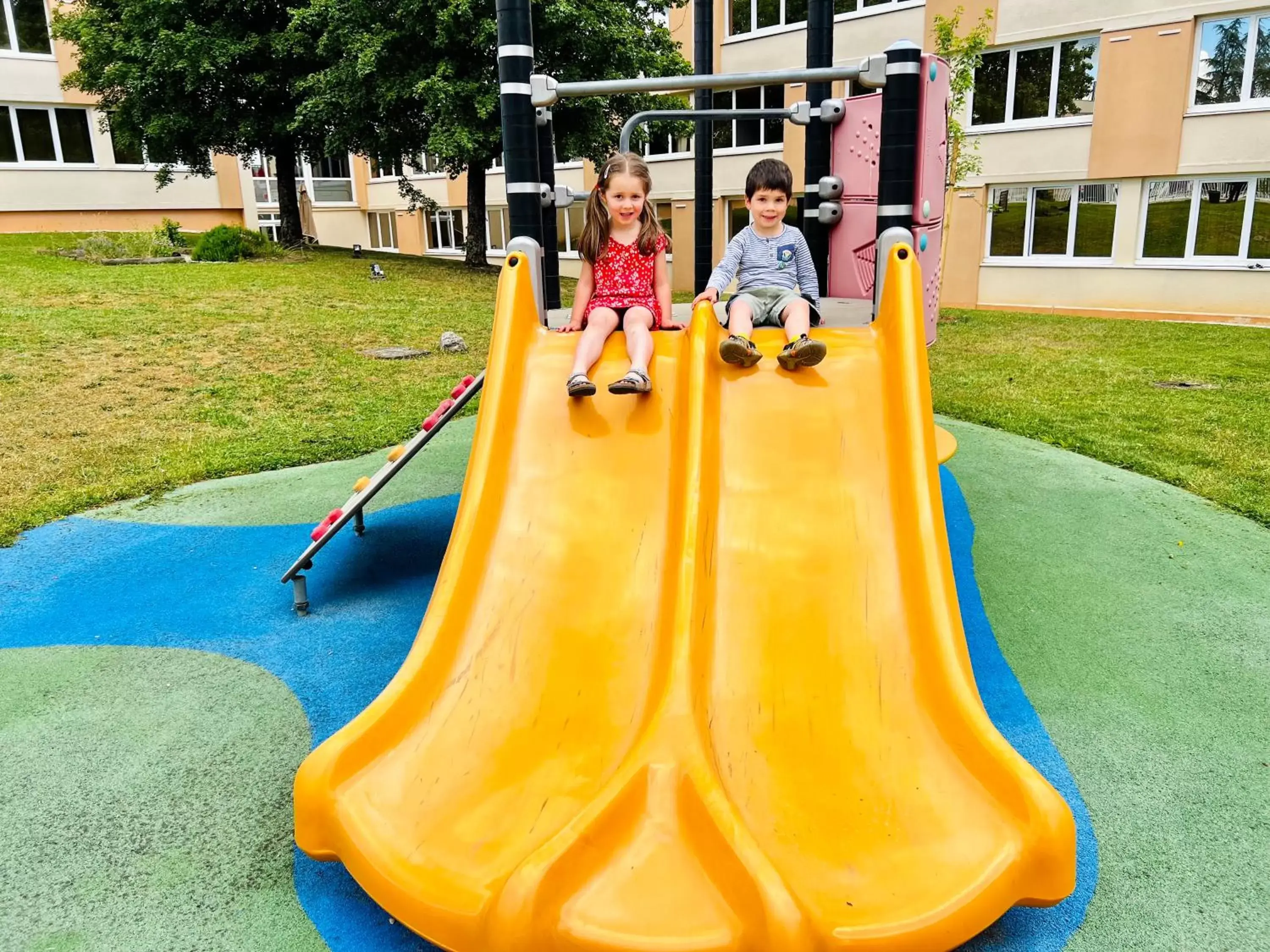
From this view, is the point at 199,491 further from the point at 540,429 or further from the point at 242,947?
the point at 242,947

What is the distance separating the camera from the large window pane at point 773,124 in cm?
1978

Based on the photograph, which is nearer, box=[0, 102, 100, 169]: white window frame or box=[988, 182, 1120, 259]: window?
box=[988, 182, 1120, 259]: window

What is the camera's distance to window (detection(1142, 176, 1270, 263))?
14.6 meters

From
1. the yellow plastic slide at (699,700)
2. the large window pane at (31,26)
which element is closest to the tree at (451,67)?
the large window pane at (31,26)

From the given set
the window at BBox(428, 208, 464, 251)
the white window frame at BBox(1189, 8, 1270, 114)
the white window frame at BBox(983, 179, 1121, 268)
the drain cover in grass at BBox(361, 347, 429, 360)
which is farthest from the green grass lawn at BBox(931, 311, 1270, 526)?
the window at BBox(428, 208, 464, 251)

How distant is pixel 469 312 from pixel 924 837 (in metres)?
12.8

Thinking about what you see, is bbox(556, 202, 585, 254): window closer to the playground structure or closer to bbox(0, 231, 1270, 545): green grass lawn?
bbox(0, 231, 1270, 545): green grass lawn

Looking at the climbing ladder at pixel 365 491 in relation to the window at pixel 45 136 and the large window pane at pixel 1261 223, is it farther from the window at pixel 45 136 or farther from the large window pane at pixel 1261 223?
the window at pixel 45 136

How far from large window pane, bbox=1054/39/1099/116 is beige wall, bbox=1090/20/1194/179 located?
252 millimetres

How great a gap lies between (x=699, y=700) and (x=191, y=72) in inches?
735

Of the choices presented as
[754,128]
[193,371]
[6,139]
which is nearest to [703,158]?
[193,371]

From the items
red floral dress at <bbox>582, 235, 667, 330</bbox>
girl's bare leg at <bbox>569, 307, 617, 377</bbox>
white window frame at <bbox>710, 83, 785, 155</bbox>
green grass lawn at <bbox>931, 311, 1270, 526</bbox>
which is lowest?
green grass lawn at <bbox>931, 311, 1270, 526</bbox>

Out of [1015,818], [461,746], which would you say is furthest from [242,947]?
[1015,818]

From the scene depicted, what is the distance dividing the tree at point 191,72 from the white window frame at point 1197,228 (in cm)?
1551
